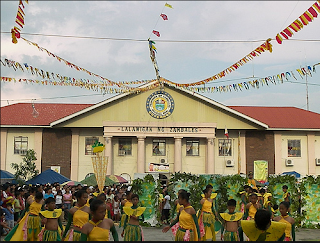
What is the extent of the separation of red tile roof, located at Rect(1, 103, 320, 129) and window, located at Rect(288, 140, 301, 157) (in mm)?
1347

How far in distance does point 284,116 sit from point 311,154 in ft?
13.0

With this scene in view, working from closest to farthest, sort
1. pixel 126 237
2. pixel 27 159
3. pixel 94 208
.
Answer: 1. pixel 94 208
2. pixel 126 237
3. pixel 27 159

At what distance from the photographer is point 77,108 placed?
40.2m

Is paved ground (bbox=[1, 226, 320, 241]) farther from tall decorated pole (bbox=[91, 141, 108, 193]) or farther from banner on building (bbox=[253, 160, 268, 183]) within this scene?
banner on building (bbox=[253, 160, 268, 183])

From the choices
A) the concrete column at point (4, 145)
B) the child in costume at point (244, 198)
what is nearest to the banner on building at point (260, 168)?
the child in costume at point (244, 198)

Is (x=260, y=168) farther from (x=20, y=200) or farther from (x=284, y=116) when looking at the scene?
(x=20, y=200)

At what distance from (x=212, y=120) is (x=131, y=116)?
6.14 m

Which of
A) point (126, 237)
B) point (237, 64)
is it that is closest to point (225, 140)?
point (237, 64)

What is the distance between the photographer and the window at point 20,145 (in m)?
35.9

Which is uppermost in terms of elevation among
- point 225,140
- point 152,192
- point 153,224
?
point 225,140

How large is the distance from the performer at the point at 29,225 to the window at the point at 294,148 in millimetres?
27732

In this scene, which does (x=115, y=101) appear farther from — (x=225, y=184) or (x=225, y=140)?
(x=225, y=184)

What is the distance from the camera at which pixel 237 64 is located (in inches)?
699

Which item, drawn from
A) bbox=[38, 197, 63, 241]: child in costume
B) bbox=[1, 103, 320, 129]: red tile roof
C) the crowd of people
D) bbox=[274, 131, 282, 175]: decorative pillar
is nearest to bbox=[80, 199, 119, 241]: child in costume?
the crowd of people
